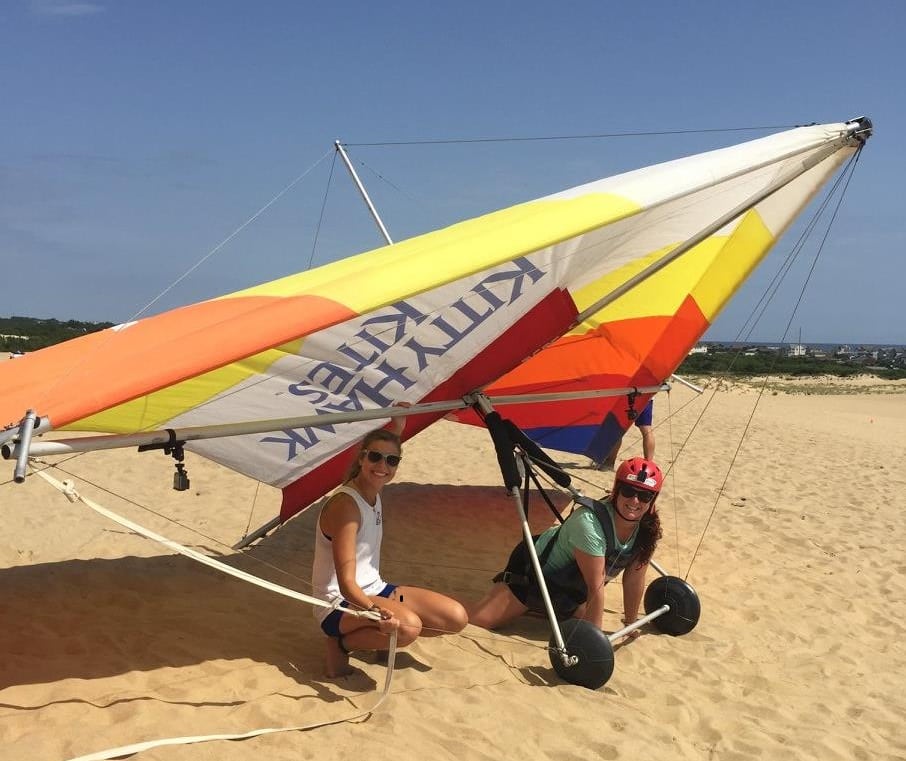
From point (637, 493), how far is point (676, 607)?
994mm

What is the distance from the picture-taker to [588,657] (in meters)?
3.44

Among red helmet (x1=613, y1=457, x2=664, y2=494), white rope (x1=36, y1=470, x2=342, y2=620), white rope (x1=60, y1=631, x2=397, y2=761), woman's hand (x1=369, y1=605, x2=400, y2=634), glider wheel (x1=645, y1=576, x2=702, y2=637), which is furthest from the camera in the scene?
Result: glider wheel (x1=645, y1=576, x2=702, y2=637)

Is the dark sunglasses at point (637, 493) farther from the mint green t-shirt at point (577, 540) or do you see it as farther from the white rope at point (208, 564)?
the white rope at point (208, 564)

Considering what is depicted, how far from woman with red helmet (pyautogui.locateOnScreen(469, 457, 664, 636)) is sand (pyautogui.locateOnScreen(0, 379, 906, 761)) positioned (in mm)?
185

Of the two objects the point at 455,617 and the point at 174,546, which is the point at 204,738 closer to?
the point at 174,546

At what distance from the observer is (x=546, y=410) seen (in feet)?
20.6

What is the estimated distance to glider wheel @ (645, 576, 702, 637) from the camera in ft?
14.2

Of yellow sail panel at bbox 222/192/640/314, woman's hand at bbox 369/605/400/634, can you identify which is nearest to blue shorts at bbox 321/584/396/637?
woman's hand at bbox 369/605/400/634

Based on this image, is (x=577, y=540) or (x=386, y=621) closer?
(x=386, y=621)

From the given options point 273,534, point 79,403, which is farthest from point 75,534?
point 79,403

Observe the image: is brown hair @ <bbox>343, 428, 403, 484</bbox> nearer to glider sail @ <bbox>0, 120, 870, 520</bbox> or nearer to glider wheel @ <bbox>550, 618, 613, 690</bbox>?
glider sail @ <bbox>0, 120, 870, 520</bbox>

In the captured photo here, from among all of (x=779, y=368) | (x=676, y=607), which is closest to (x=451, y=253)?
(x=676, y=607)

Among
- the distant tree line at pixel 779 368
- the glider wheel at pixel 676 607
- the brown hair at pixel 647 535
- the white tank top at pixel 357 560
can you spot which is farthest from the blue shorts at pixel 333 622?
the distant tree line at pixel 779 368

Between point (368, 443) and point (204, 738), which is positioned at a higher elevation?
point (368, 443)
